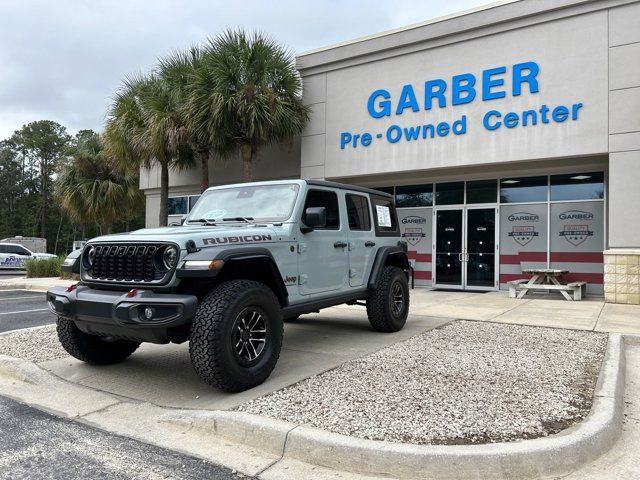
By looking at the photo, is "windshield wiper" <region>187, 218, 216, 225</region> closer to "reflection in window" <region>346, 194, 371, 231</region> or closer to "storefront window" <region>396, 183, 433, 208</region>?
"reflection in window" <region>346, 194, 371, 231</region>

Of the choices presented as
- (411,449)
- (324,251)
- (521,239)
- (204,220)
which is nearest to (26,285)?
(204,220)

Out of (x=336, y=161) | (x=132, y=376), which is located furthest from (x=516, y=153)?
(x=132, y=376)

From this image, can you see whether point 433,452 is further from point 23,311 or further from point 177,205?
point 177,205

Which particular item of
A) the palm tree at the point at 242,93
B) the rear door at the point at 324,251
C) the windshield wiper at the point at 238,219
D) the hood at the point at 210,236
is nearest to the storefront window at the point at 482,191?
the palm tree at the point at 242,93

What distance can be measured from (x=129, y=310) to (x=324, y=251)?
7.40 feet

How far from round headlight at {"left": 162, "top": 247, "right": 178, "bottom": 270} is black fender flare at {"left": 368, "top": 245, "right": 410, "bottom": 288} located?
3.05m

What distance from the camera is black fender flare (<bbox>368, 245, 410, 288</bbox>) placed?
256 inches

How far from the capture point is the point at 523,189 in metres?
13.1

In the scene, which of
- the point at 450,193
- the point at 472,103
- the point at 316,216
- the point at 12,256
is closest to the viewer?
the point at 316,216

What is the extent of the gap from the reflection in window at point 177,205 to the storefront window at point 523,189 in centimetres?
1169

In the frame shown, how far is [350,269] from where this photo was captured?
6.04 m

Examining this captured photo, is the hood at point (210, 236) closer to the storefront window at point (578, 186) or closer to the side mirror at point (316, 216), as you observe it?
the side mirror at point (316, 216)

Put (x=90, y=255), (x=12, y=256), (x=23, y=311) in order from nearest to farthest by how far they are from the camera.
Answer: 1. (x=90, y=255)
2. (x=23, y=311)
3. (x=12, y=256)

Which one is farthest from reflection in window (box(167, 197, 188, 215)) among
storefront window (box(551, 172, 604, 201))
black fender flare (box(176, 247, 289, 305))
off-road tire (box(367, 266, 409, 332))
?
black fender flare (box(176, 247, 289, 305))
